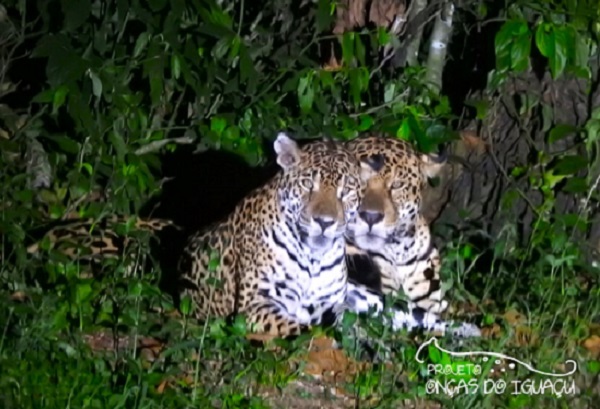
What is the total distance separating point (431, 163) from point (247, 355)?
155 cm

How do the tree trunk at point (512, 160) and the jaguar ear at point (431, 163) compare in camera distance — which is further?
the tree trunk at point (512, 160)

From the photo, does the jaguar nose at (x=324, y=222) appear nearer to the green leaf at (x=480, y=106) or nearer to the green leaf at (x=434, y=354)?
the green leaf at (x=434, y=354)

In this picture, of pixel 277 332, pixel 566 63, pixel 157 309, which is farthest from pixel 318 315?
pixel 566 63

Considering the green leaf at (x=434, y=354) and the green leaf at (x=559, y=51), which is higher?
the green leaf at (x=559, y=51)

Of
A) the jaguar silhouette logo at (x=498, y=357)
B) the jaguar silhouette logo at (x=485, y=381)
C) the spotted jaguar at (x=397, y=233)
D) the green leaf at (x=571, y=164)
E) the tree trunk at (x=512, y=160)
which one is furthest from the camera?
the tree trunk at (x=512, y=160)

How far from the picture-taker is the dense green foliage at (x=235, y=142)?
6332 mm

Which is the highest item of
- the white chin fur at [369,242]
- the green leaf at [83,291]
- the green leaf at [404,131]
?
the green leaf at [404,131]

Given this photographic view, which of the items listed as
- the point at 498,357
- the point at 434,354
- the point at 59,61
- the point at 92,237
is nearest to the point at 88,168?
the point at 92,237

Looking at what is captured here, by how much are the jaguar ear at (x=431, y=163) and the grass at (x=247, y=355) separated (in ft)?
1.48

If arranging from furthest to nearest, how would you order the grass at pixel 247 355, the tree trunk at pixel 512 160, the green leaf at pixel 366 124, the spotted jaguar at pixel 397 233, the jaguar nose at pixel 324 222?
the tree trunk at pixel 512 160 < the green leaf at pixel 366 124 < the spotted jaguar at pixel 397 233 < the jaguar nose at pixel 324 222 < the grass at pixel 247 355

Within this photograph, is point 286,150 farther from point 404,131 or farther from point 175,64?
point 404,131

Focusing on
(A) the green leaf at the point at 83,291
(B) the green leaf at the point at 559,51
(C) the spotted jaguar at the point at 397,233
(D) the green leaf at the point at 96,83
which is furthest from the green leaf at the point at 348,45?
(A) the green leaf at the point at 83,291

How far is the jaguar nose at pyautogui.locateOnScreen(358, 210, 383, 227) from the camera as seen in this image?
6965mm

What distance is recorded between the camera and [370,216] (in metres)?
6.99
